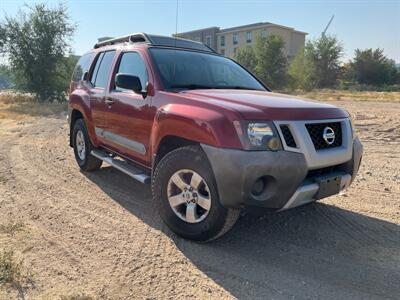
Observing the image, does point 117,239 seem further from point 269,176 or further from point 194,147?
point 269,176

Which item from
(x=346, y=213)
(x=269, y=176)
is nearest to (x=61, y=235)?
(x=269, y=176)

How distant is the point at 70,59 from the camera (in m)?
28.1

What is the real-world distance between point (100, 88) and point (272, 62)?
4919 centimetres

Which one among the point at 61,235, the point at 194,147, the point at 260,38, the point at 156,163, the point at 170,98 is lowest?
the point at 61,235

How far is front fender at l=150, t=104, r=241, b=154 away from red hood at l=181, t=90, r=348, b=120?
0.15 meters

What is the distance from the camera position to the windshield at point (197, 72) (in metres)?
4.45

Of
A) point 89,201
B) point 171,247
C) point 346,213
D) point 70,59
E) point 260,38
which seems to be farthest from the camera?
point 260,38

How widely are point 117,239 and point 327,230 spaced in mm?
2288

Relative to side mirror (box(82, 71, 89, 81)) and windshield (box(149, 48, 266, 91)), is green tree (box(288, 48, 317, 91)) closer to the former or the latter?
side mirror (box(82, 71, 89, 81))

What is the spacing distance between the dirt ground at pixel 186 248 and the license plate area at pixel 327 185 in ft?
1.95

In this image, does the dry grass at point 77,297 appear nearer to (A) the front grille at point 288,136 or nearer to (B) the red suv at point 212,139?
(B) the red suv at point 212,139

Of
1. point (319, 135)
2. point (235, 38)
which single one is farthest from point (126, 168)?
point (235, 38)

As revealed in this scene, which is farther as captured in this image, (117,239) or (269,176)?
Result: (117,239)

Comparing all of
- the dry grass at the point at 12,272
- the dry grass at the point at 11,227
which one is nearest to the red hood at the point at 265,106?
the dry grass at the point at 12,272
